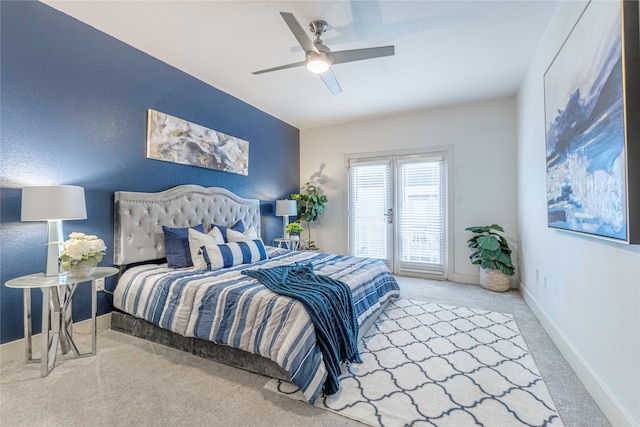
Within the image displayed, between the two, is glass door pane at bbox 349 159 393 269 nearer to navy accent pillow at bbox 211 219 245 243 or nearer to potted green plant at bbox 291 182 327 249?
potted green plant at bbox 291 182 327 249

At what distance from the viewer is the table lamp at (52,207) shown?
6.48ft

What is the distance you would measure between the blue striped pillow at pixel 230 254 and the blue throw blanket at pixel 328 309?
467 mm

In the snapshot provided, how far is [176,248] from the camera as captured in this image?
113 inches

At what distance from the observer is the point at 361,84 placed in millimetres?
3658

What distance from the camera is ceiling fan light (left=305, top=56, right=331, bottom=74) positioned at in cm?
228

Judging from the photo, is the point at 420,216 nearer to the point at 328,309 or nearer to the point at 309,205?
the point at 309,205

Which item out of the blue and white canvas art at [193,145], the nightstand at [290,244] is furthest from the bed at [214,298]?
the nightstand at [290,244]

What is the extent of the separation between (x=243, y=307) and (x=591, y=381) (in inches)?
87.4

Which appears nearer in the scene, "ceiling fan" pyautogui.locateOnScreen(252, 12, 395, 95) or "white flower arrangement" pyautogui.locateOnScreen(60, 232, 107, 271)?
"white flower arrangement" pyautogui.locateOnScreen(60, 232, 107, 271)

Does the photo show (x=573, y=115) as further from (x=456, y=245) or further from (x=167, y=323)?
(x=167, y=323)

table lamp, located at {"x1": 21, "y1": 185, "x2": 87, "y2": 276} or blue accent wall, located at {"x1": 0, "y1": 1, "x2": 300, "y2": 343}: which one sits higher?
blue accent wall, located at {"x1": 0, "y1": 1, "x2": 300, "y2": 343}

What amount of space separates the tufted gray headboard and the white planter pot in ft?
12.1

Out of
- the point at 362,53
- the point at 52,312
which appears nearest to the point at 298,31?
the point at 362,53

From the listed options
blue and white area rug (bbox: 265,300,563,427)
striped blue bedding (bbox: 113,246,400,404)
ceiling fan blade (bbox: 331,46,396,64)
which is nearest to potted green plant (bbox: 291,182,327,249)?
striped blue bedding (bbox: 113,246,400,404)
